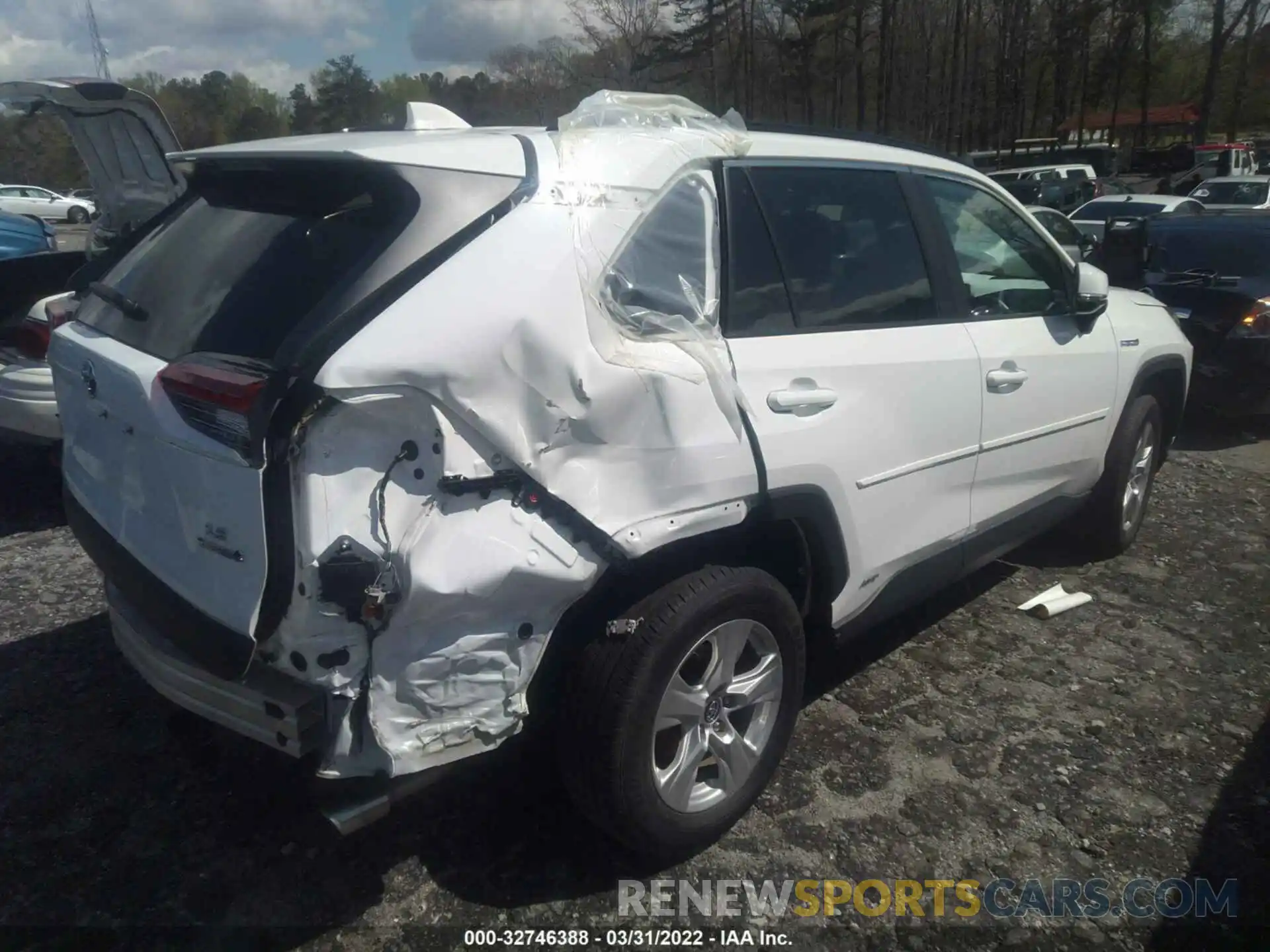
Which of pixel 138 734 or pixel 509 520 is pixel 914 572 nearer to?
pixel 509 520

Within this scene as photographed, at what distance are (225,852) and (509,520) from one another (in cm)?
149

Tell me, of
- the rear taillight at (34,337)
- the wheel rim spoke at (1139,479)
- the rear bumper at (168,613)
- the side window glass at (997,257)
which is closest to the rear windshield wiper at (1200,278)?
the wheel rim spoke at (1139,479)

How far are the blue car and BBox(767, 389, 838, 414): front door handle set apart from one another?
8.32 meters

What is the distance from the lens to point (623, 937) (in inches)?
100

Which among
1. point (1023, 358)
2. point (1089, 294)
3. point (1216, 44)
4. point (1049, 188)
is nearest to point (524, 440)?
point (1023, 358)

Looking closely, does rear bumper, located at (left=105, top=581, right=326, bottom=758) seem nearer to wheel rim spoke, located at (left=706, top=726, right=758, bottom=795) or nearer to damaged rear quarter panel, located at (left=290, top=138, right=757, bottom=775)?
damaged rear quarter panel, located at (left=290, top=138, right=757, bottom=775)

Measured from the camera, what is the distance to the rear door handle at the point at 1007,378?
3463mm

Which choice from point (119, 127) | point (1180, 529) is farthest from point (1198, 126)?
point (119, 127)

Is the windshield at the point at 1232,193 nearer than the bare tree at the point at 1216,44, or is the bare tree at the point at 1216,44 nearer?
the windshield at the point at 1232,193

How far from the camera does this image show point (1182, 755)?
3.29 metres

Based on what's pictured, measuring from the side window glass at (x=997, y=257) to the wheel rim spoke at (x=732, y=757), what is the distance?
1.77 meters

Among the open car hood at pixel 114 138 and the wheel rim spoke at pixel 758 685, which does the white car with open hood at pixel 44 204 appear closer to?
the open car hood at pixel 114 138

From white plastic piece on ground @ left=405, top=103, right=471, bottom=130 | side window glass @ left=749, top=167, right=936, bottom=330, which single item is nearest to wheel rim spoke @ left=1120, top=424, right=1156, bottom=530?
side window glass @ left=749, top=167, right=936, bottom=330

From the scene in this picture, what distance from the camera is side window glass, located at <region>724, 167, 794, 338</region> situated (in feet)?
8.91
